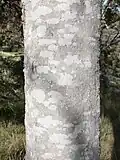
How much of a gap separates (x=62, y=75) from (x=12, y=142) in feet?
8.29

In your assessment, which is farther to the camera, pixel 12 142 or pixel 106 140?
pixel 106 140

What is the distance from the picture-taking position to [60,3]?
61.9 inches

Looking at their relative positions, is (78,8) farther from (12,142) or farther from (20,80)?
(20,80)

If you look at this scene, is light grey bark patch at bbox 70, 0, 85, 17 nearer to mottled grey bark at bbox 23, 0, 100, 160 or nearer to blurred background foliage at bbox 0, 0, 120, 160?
mottled grey bark at bbox 23, 0, 100, 160

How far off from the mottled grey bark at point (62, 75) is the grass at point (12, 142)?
6.75 ft

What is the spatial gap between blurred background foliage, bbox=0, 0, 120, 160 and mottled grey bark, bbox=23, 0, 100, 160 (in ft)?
6.82

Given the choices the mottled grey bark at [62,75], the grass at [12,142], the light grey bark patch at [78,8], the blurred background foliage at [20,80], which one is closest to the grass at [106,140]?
the blurred background foliage at [20,80]

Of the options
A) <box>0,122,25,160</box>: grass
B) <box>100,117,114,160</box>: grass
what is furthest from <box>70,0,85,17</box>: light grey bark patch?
<box>100,117,114,160</box>: grass

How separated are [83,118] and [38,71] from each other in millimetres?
296

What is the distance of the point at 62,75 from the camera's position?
161 centimetres

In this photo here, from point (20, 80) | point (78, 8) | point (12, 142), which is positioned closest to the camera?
point (78, 8)

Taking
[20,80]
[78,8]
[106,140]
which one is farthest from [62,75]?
[20,80]

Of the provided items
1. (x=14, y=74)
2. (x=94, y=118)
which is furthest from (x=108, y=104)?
(x=94, y=118)

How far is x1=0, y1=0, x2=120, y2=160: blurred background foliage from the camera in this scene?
4293 millimetres
